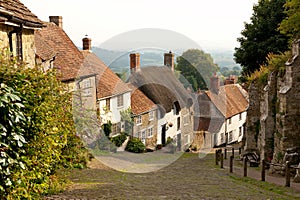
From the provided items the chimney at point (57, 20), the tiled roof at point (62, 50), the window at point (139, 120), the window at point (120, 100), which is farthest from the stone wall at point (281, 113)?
the chimney at point (57, 20)

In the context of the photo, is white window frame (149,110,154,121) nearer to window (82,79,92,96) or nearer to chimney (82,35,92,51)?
window (82,79,92,96)

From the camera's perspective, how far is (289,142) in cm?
1648

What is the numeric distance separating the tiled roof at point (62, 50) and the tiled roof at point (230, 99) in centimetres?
1565

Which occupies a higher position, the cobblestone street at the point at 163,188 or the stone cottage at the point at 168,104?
the stone cottage at the point at 168,104

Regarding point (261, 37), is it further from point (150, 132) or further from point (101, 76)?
point (150, 132)

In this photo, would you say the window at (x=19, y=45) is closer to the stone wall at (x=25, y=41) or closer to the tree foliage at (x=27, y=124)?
the stone wall at (x=25, y=41)

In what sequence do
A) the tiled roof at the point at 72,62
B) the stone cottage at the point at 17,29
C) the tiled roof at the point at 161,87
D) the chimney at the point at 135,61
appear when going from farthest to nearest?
the tiled roof at the point at 72,62 < the tiled roof at the point at 161,87 < the chimney at the point at 135,61 < the stone cottage at the point at 17,29

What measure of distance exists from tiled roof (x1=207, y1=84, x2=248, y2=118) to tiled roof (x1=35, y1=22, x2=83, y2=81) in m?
15.6

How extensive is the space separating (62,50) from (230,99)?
24.6 m

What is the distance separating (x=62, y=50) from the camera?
82.8 feet

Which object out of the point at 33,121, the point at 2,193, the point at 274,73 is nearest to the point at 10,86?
the point at 33,121

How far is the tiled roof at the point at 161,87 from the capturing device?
21.2m

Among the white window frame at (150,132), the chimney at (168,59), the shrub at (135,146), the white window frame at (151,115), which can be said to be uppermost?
the chimney at (168,59)

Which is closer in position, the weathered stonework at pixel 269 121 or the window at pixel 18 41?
the window at pixel 18 41
